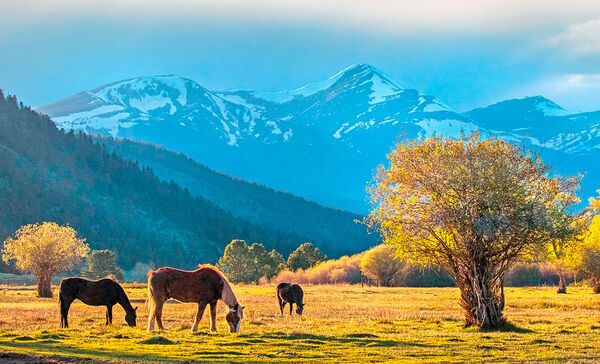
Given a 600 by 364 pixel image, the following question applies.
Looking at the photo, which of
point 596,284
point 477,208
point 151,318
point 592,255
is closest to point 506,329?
point 477,208

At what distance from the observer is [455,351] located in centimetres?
3009

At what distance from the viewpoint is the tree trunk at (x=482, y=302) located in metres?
40.8

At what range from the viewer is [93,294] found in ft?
135

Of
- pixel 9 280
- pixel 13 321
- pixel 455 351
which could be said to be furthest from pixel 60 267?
pixel 455 351

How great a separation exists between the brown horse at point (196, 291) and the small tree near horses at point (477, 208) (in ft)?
36.4

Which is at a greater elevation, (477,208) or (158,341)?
(477,208)

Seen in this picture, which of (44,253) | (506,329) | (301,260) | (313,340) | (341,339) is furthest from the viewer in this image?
(301,260)

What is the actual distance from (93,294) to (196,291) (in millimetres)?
7498

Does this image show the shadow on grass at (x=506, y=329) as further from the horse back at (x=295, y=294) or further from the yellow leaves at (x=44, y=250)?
the yellow leaves at (x=44, y=250)

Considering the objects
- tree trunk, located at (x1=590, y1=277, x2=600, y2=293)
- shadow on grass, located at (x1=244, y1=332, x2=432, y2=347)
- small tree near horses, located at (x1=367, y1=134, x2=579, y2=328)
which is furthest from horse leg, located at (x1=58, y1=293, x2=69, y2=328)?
tree trunk, located at (x1=590, y1=277, x2=600, y2=293)

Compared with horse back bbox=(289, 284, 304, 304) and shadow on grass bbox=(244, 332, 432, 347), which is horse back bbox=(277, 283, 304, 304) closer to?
horse back bbox=(289, 284, 304, 304)

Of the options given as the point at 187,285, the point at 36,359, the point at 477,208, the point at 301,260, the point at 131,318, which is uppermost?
the point at 301,260

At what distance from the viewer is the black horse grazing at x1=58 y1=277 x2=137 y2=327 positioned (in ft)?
134

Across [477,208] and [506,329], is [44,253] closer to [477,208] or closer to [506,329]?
[477,208]
